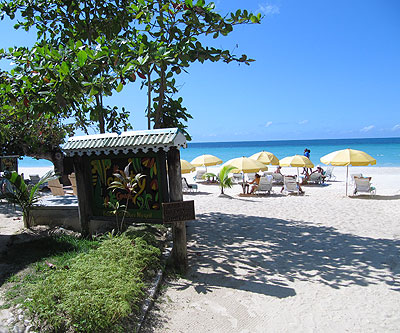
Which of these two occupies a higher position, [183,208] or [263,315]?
[183,208]

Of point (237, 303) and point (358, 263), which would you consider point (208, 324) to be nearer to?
point (237, 303)

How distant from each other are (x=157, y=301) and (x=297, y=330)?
182cm

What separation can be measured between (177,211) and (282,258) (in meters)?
2.47

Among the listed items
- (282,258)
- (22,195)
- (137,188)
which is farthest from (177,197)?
(22,195)

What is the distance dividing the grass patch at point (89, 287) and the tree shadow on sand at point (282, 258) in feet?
3.26

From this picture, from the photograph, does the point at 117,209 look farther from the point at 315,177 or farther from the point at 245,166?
the point at 315,177

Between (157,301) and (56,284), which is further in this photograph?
(157,301)

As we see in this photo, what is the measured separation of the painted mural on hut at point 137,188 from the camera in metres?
5.86

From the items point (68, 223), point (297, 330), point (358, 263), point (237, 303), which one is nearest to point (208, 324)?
point (237, 303)

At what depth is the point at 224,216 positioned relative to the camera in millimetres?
10117

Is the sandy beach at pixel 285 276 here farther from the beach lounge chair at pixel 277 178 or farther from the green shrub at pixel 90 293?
the beach lounge chair at pixel 277 178

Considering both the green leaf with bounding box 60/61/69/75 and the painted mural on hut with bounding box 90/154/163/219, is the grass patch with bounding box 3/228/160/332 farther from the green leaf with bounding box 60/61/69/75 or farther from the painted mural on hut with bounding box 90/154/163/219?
the green leaf with bounding box 60/61/69/75

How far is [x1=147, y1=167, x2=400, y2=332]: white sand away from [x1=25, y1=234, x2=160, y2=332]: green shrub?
1.79ft

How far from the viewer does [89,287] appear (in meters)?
3.62
